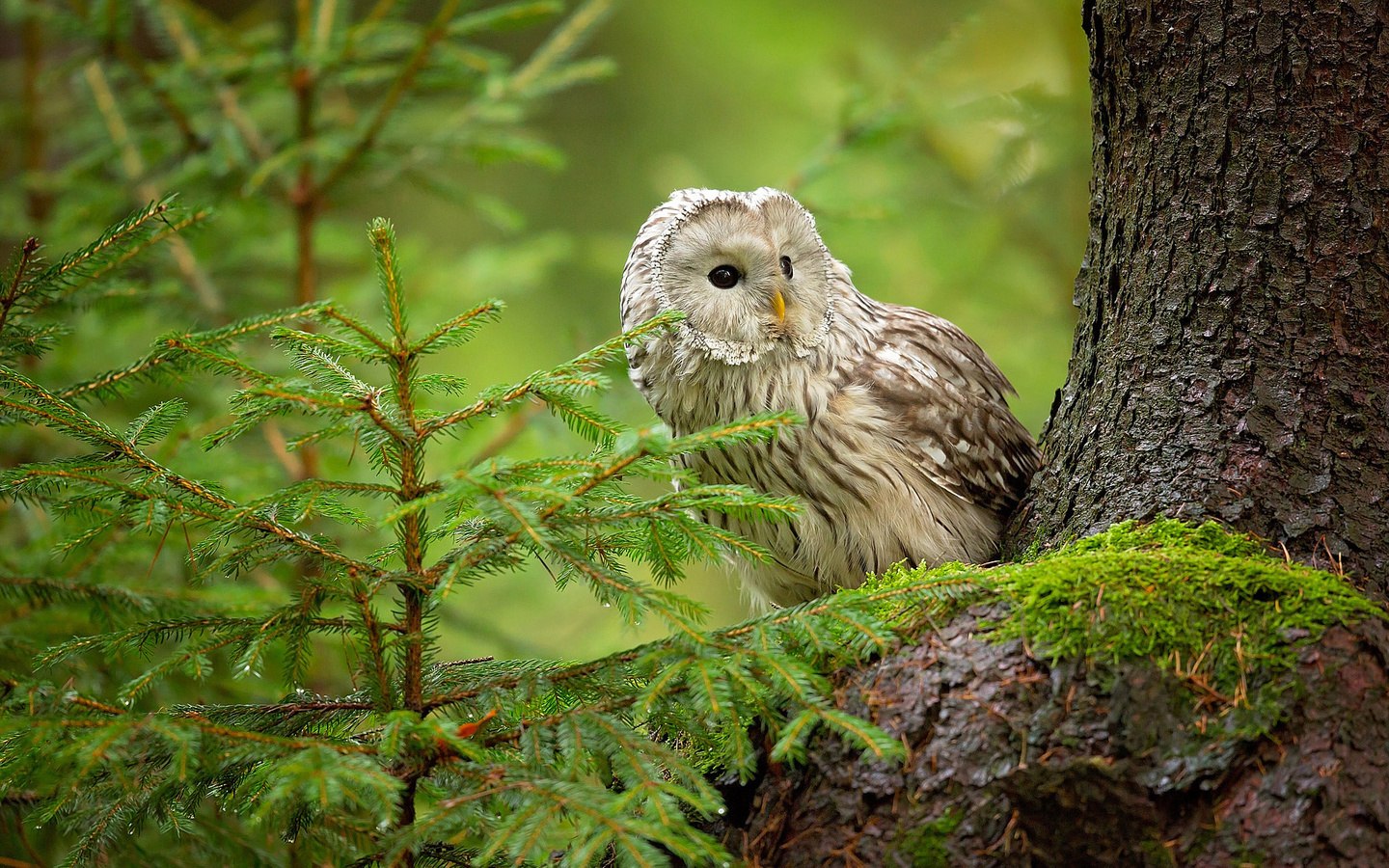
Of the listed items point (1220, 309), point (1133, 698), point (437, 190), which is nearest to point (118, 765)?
point (1133, 698)

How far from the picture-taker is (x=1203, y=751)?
1822 mm

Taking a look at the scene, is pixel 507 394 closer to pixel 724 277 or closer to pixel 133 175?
pixel 724 277

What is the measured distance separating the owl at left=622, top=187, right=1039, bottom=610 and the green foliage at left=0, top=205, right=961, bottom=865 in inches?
36.2

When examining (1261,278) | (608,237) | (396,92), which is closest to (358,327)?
(1261,278)

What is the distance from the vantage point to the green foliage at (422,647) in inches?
67.2

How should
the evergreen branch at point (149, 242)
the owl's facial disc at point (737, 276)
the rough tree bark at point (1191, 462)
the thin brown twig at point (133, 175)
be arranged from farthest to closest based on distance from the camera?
the thin brown twig at point (133, 175)
the owl's facial disc at point (737, 276)
the evergreen branch at point (149, 242)
the rough tree bark at point (1191, 462)

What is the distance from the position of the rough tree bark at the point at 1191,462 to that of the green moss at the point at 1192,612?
0.15ft

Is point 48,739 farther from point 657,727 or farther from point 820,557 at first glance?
point 820,557

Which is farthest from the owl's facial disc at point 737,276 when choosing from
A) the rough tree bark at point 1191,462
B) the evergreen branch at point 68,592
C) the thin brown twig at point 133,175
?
the thin brown twig at point 133,175

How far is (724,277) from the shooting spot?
3080mm

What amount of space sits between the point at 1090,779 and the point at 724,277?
5.70ft

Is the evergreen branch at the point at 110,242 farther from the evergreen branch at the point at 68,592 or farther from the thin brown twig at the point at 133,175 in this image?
the thin brown twig at the point at 133,175

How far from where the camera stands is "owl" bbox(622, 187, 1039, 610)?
10.0 feet

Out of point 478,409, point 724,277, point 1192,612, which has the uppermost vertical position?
point 724,277
